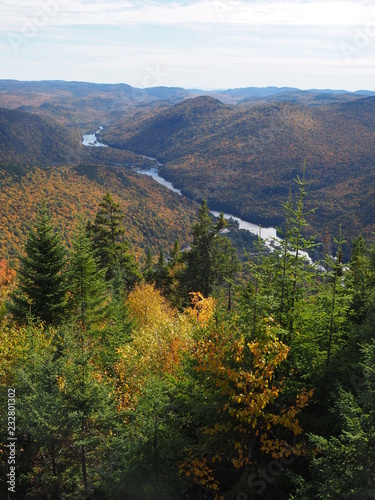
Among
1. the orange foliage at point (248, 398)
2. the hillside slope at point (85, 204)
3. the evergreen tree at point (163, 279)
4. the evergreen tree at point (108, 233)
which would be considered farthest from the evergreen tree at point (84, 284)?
the hillside slope at point (85, 204)

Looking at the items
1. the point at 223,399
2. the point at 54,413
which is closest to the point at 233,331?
the point at 223,399

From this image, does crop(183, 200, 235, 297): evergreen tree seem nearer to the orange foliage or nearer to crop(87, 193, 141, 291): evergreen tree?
crop(87, 193, 141, 291): evergreen tree

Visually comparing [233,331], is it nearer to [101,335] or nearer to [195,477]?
[195,477]

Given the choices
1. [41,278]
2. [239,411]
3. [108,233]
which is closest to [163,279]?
[108,233]

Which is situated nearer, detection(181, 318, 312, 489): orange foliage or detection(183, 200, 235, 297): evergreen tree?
detection(181, 318, 312, 489): orange foliage

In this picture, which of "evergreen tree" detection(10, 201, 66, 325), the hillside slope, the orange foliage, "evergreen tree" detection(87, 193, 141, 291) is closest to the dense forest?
the orange foliage

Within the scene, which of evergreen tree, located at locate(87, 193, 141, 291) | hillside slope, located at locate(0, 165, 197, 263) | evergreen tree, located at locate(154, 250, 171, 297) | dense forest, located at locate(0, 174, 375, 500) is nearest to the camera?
dense forest, located at locate(0, 174, 375, 500)

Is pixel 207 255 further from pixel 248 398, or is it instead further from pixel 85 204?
pixel 85 204

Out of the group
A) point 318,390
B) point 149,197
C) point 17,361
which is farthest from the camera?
point 149,197
